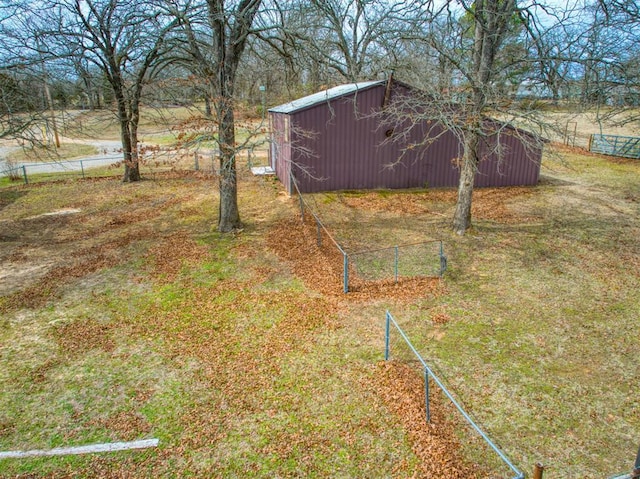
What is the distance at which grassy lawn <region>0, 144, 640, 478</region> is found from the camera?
5.50 metres

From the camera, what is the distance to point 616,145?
2820 cm

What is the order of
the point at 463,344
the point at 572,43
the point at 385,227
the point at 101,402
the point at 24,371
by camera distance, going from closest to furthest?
1. the point at 101,402
2. the point at 24,371
3. the point at 463,344
4. the point at 572,43
5. the point at 385,227

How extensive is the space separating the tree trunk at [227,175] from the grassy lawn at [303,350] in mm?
670

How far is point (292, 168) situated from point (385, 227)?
5694mm

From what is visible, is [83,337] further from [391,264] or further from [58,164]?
[58,164]

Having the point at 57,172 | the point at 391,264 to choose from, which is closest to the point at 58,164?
the point at 57,172

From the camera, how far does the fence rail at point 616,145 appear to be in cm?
2703

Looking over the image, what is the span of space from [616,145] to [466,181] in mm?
21880

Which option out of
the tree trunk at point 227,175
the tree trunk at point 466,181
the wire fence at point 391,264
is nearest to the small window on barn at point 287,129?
the tree trunk at point 227,175

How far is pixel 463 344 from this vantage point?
7840mm

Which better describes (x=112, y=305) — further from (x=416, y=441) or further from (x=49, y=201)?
(x=49, y=201)

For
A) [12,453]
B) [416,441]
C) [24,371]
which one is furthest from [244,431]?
[24,371]

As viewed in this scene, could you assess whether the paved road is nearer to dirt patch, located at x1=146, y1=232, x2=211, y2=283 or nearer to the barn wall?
the barn wall

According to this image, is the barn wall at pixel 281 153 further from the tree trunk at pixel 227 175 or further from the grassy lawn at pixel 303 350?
the grassy lawn at pixel 303 350
